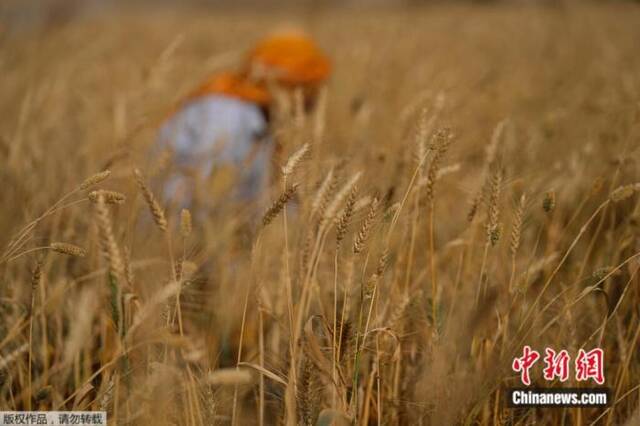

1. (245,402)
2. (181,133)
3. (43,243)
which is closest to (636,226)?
(245,402)

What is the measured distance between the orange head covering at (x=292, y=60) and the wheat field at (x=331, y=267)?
188 mm

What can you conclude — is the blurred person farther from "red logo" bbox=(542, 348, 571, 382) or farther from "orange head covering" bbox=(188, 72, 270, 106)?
"red logo" bbox=(542, 348, 571, 382)

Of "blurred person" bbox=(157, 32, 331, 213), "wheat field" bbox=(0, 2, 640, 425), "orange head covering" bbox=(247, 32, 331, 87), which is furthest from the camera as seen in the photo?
"orange head covering" bbox=(247, 32, 331, 87)

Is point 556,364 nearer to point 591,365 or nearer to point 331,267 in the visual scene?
point 591,365

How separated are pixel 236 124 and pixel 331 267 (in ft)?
3.78

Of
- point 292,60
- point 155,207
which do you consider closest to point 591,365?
point 155,207

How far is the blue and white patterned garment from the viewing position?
151 cm

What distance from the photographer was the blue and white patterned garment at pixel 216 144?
151cm

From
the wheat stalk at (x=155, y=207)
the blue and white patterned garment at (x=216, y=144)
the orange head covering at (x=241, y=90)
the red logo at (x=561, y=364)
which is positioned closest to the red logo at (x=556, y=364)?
the red logo at (x=561, y=364)

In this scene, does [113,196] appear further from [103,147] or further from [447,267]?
[103,147]

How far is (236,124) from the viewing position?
210 cm

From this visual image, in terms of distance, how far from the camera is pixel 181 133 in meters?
1.86

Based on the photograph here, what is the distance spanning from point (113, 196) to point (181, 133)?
1.20m

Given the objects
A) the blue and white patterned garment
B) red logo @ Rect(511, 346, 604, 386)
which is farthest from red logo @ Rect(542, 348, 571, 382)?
the blue and white patterned garment
